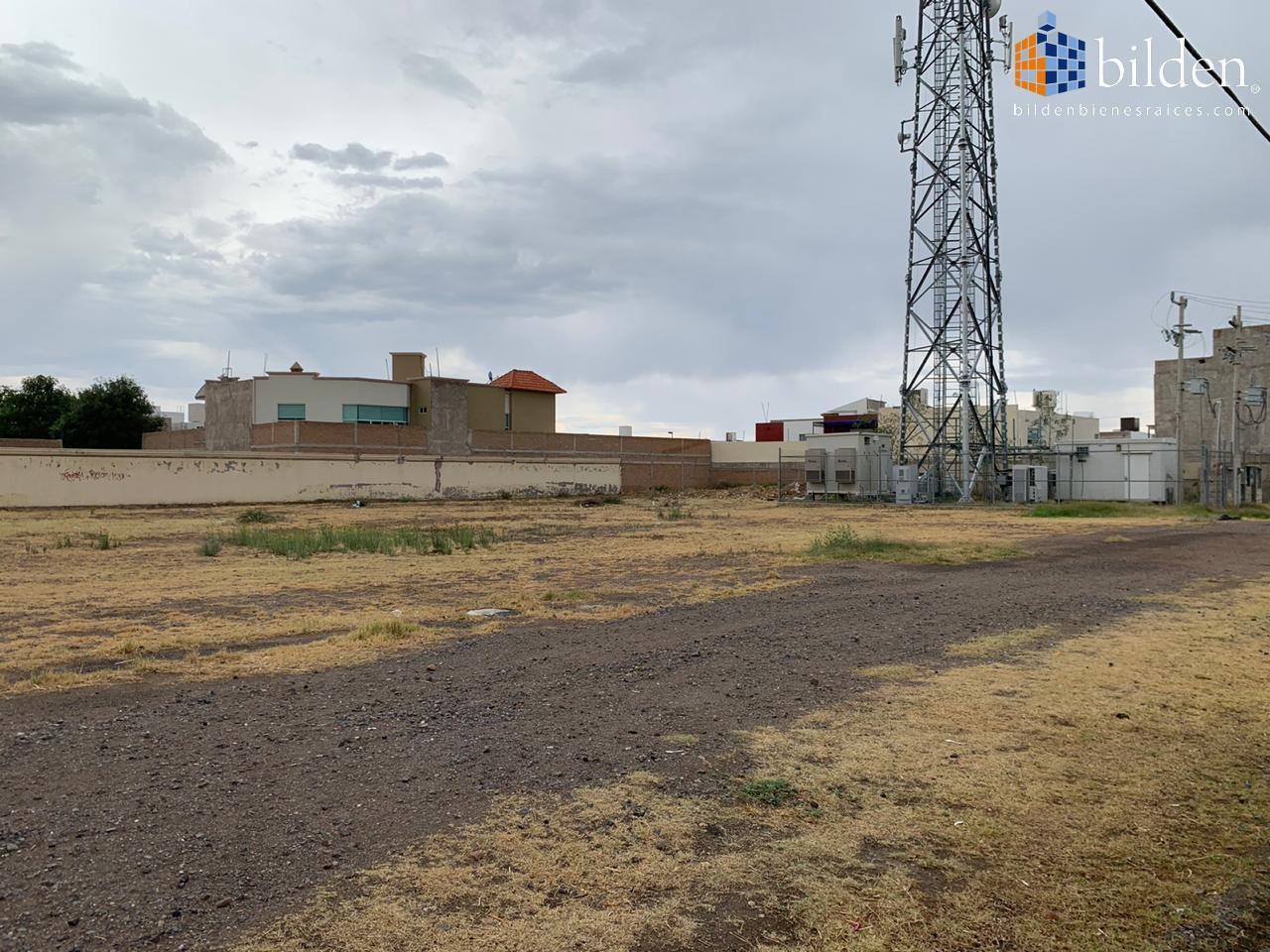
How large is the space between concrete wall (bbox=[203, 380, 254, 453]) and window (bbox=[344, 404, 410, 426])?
236 inches

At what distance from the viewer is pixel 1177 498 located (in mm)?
38219

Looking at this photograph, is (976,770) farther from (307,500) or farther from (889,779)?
(307,500)

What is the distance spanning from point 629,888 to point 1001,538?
21.5 meters

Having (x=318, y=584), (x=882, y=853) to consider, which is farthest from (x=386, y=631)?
(x=882, y=853)

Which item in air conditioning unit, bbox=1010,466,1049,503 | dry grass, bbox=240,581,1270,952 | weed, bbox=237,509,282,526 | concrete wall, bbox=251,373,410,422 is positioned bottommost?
dry grass, bbox=240,581,1270,952

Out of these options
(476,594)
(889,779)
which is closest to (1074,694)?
(889,779)

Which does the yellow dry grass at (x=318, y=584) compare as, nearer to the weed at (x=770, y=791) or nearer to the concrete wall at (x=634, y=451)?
the weed at (x=770, y=791)

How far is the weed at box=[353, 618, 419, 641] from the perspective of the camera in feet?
32.7

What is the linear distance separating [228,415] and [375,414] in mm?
9071

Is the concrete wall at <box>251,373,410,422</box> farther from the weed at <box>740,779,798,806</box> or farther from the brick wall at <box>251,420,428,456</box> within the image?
the weed at <box>740,779,798,806</box>

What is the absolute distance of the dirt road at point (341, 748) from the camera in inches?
161

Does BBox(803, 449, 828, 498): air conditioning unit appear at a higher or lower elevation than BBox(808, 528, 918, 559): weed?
higher

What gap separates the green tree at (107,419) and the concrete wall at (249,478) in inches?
1320

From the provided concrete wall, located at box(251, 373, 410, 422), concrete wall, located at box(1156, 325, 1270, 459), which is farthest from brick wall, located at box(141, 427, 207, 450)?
concrete wall, located at box(1156, 325, 1270, 459)
